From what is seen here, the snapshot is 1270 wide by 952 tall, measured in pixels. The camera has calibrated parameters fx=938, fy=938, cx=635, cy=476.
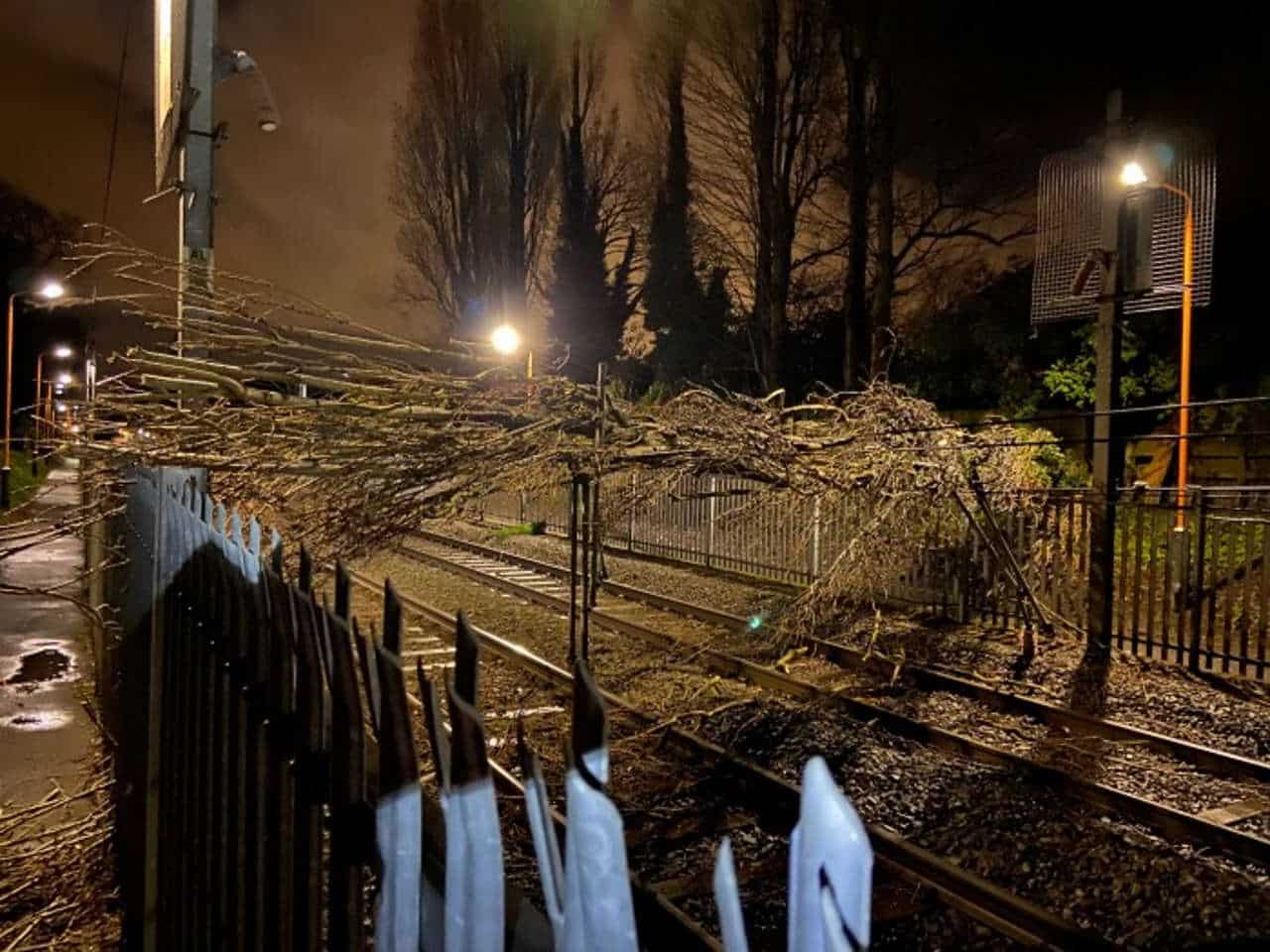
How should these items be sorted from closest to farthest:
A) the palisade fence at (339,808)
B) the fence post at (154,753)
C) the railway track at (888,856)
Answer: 1. the palisade fence at (339,808)
2. the fence post at (154,753)
3. the railway track at (888,856)

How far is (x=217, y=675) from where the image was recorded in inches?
94.1

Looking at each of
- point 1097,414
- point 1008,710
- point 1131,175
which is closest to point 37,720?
point 1097,414

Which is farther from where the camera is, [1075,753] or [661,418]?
[661,418]

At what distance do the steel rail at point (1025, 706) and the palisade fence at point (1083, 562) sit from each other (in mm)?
1323

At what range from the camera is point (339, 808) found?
63.1 inches

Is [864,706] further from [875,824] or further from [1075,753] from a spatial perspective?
[875,824]

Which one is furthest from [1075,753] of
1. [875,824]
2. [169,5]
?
[169,5]

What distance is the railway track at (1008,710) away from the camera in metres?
5.65

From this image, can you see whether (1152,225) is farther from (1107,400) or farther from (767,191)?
(767,191)

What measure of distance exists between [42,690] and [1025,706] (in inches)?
330

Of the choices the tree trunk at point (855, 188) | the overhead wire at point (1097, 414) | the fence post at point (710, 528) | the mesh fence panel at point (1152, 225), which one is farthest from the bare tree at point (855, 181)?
the overhead wire at point (1097, 414)

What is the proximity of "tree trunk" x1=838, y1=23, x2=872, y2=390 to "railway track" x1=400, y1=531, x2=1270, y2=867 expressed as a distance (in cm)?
1124

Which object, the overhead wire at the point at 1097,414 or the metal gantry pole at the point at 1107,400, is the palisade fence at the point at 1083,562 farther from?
the overhead wire at the point at 1097,414

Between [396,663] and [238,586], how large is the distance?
112 centimetres
